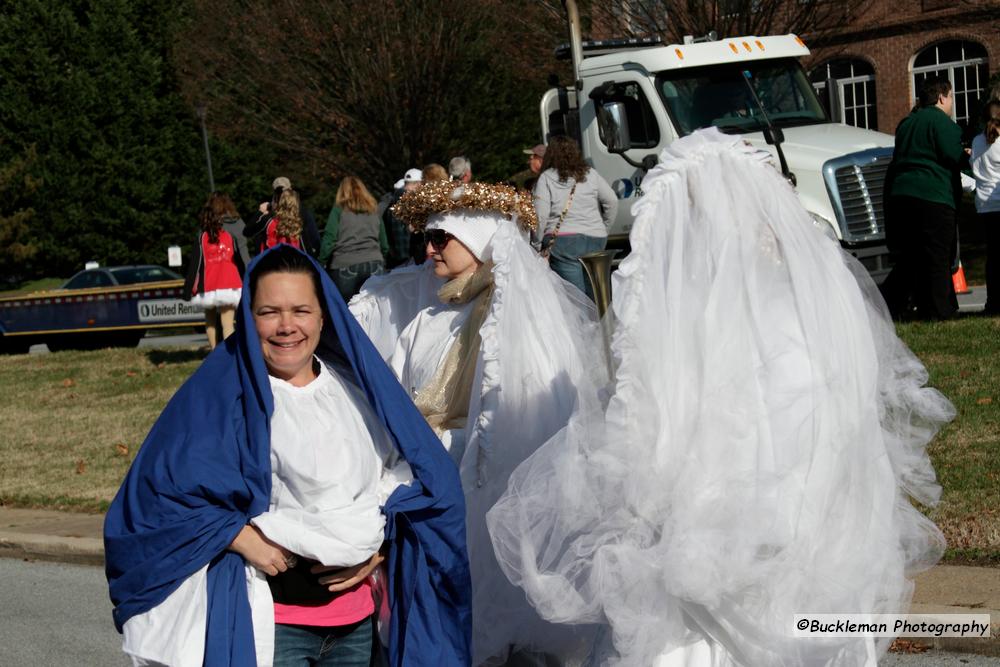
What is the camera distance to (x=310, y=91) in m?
27.9

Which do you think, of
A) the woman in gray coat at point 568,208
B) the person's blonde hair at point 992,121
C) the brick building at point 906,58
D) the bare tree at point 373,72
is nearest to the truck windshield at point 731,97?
the woman in gray coat at point 568,208

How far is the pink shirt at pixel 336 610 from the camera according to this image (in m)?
3.71

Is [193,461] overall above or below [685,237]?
below

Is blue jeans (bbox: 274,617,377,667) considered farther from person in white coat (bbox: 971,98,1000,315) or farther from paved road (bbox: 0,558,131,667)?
person in white coat (bbox: 971,98,1000,315)

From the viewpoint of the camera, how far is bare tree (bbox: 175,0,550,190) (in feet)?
88.0

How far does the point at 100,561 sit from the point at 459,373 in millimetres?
4229

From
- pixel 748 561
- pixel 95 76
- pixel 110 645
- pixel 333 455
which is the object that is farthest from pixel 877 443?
pixel 95 76

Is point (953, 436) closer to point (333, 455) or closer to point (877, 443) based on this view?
point (877, 443)

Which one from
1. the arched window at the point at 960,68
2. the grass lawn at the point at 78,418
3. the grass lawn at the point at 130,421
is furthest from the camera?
the arched window at the point at 960,68

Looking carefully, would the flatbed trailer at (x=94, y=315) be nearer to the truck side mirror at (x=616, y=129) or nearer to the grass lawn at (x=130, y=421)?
the grass lawn at (x=130, y=421)

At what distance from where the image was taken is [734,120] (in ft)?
49.4

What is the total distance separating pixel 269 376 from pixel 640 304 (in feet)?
3.50

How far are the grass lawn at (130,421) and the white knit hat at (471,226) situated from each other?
102 inches

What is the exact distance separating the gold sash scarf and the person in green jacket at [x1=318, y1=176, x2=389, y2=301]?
27.1ft
